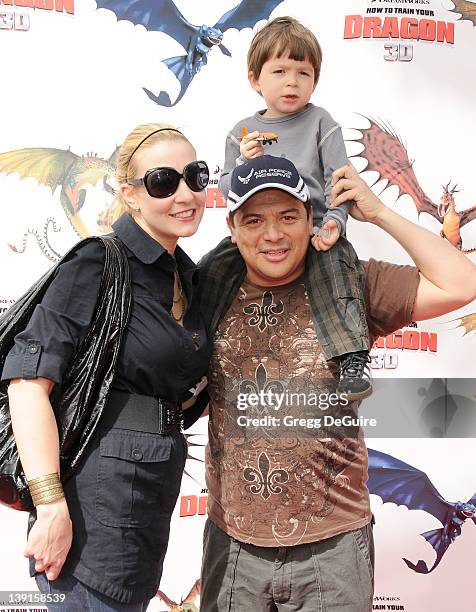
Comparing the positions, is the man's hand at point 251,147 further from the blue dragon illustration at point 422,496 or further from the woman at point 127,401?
the blue dragon illustration at point 422,496

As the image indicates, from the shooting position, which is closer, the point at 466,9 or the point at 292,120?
the point at 292,120

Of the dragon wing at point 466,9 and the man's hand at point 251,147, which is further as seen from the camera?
the dragon wing at point 466,9

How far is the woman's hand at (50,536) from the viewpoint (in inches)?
54.4

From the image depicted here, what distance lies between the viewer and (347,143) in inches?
109

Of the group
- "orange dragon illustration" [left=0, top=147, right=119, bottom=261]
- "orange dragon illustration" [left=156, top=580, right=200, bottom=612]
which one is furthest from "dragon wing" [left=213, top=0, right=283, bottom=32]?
"orange dragon illustration" [left=156, top=580, right=200, bottom=612]

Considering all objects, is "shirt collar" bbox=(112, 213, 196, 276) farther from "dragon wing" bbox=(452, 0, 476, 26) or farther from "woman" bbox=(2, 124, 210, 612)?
"dragon wing" bbox=(452, 0, 476, 26)

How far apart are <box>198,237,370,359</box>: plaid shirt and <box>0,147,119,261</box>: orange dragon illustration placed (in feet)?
3.69

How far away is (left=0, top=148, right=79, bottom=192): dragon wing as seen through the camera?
2760 millimetres

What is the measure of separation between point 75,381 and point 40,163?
1552 millimetres

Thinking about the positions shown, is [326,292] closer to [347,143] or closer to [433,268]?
[433,268]

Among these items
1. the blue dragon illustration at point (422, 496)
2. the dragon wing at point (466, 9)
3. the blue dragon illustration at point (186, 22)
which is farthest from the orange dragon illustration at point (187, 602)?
the dragon wing at point (466, 9)

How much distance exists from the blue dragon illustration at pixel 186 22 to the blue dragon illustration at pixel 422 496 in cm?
165

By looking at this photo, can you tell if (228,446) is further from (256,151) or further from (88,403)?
(256,151)

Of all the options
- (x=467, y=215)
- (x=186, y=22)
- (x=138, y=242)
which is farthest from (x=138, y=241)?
(x=467, y=215)
